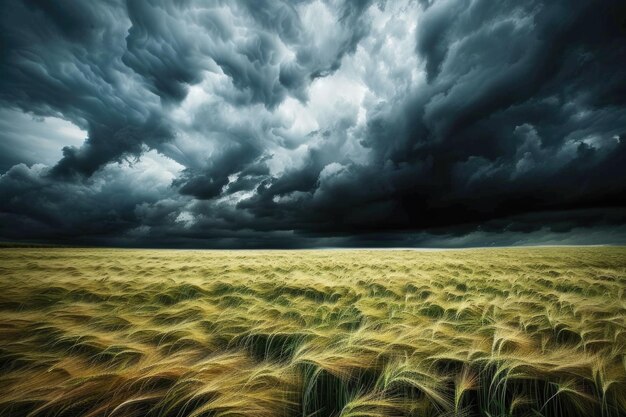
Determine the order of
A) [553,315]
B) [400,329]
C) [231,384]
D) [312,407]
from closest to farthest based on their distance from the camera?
[231,384] < [312,407] < [400,329] < [553,315]

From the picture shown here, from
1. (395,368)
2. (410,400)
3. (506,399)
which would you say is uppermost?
(395,368)

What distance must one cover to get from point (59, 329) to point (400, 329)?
10.5 ft

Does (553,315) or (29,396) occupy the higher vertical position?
(29,396)

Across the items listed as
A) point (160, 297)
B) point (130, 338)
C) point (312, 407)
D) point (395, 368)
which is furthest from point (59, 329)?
point (395, 368)

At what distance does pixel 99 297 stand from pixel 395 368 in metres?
4.68

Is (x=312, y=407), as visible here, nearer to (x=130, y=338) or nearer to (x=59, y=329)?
(x=130, y=338)

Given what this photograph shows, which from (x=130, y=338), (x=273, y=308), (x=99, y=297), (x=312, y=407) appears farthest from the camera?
(x=99, y=297)

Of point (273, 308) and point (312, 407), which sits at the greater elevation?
point (273, 308)

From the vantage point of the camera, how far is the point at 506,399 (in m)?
1.80

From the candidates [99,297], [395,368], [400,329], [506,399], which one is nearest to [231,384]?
[395,368]

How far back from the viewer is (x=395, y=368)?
172cm

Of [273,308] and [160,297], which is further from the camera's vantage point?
[160,297]

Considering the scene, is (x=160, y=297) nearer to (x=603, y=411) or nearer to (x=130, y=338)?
(x=130, y=338)

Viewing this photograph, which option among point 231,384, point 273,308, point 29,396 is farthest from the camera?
point 273,308
